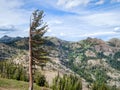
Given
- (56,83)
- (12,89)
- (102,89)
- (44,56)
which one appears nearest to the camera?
(44,56)

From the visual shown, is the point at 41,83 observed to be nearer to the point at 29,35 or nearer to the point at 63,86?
the point at 63,86

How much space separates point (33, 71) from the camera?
5009 cm

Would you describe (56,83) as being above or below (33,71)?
below

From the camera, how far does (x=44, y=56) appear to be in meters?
49.9

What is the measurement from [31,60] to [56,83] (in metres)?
118

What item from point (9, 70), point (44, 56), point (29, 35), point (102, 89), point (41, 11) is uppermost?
point (41, 11)

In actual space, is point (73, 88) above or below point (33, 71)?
below

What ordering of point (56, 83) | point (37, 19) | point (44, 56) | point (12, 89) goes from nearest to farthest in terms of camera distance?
point (37, 19) < point (44, 56) < point (12, 89) < point (56, 83)

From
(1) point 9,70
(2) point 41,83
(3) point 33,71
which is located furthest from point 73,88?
(3) point 33,71

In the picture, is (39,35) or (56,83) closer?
(39,35)

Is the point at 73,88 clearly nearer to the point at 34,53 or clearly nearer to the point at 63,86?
the point at 63,86

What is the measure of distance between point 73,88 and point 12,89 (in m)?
87.0

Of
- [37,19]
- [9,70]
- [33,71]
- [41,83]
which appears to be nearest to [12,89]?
[33,71]

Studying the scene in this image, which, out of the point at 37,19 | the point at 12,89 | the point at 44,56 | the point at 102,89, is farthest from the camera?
the point at 102,89
